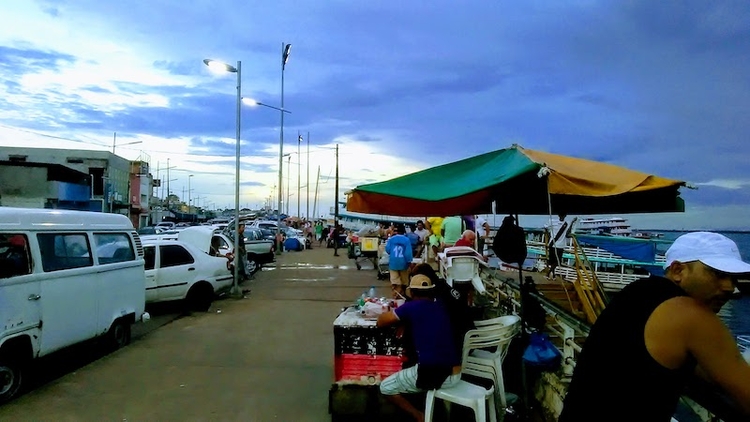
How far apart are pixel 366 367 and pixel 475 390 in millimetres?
1210

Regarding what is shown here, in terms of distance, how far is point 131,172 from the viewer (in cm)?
6338

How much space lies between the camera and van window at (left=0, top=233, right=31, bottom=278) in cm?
632

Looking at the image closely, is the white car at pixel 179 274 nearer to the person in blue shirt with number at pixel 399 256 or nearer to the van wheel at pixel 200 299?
the van wheel at pixel 200 299

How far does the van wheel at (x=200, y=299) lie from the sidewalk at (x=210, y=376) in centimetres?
70

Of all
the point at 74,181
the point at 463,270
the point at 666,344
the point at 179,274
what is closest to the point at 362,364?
the point at 463,270

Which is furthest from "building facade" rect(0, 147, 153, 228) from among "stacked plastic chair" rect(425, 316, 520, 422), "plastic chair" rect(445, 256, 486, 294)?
"stacked plastic chair" rect(425, 316, 520, 422)

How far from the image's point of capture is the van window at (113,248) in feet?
27.9

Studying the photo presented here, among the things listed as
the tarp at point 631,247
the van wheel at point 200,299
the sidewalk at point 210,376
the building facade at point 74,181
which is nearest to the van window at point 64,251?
the sidewalk at point 210,376

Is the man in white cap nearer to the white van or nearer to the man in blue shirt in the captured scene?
the man in blue shirt

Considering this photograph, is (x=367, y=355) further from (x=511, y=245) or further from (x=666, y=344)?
(x=666, y=344)

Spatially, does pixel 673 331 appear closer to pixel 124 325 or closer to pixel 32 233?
pixel 32 233

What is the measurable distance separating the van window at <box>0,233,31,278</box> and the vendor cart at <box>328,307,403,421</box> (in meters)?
3.80

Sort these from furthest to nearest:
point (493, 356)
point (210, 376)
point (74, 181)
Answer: point (74, 181) < point (210, 376) < point (493, 356)

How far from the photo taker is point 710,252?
8.05 ft
